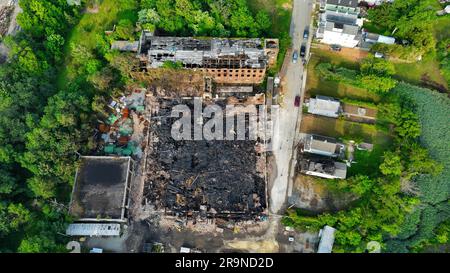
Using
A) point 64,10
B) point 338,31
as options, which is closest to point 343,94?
point 338,31

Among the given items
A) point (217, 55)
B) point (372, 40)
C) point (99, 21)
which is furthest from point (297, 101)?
point (99, 21)

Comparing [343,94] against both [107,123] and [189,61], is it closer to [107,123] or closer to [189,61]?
[189,61]

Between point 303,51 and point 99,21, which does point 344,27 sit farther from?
point 99,21

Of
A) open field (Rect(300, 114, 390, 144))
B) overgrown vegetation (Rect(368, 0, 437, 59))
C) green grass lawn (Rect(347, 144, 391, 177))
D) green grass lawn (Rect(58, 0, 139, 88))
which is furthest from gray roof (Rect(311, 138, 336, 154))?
green grass lawn (Rect(58, 0, 139, 88))

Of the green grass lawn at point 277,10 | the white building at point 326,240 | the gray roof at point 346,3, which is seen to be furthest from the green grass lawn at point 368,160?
the green grass lawn at point 277,10

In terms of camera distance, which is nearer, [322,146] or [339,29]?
[322,146]
